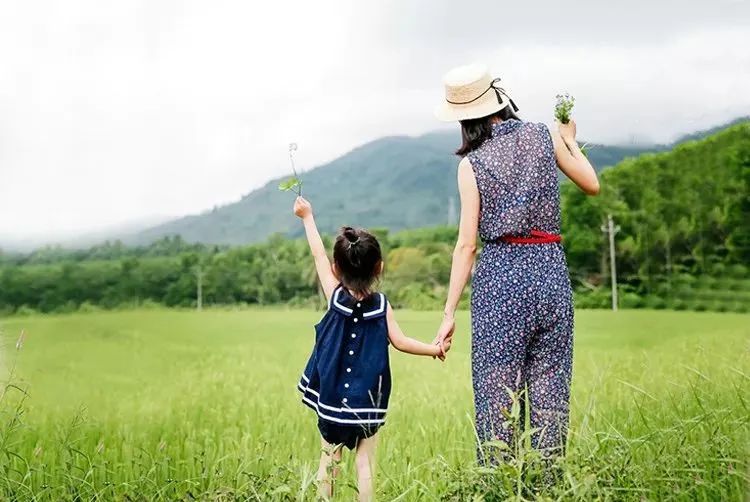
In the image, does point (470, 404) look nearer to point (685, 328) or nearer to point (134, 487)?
point (134, 487)

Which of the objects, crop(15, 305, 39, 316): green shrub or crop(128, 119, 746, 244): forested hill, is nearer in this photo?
crop(15, 305, 39, 316): green shrub

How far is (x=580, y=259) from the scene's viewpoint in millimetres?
7188

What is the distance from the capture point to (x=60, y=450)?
3.83 meters

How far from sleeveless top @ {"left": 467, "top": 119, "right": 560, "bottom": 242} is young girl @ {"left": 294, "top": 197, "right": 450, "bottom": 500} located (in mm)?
353

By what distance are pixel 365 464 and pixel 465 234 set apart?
75 centimetres

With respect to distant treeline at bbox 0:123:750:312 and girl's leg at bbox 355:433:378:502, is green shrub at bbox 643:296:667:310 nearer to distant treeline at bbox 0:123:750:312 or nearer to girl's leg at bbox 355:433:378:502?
distant treeline at bbox 0:123:750:312

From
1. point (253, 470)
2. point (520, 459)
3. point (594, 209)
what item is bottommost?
point (253, 470)

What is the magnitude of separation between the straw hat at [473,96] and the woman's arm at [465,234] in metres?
0.16

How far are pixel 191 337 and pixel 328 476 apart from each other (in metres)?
3.60

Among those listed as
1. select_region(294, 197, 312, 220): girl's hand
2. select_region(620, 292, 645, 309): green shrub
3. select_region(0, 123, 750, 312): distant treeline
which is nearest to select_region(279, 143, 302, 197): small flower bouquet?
select_region(294, 197, 312, 220): girl's hand

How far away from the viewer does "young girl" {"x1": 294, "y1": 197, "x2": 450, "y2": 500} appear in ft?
9.74

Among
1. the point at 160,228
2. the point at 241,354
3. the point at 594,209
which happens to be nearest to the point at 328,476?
the point at 241,354

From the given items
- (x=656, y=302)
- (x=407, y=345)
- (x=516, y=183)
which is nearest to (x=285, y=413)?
(x=407, y=345)

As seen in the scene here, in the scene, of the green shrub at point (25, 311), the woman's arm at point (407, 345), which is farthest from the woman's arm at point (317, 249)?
the green shrub at point (25, 311)
